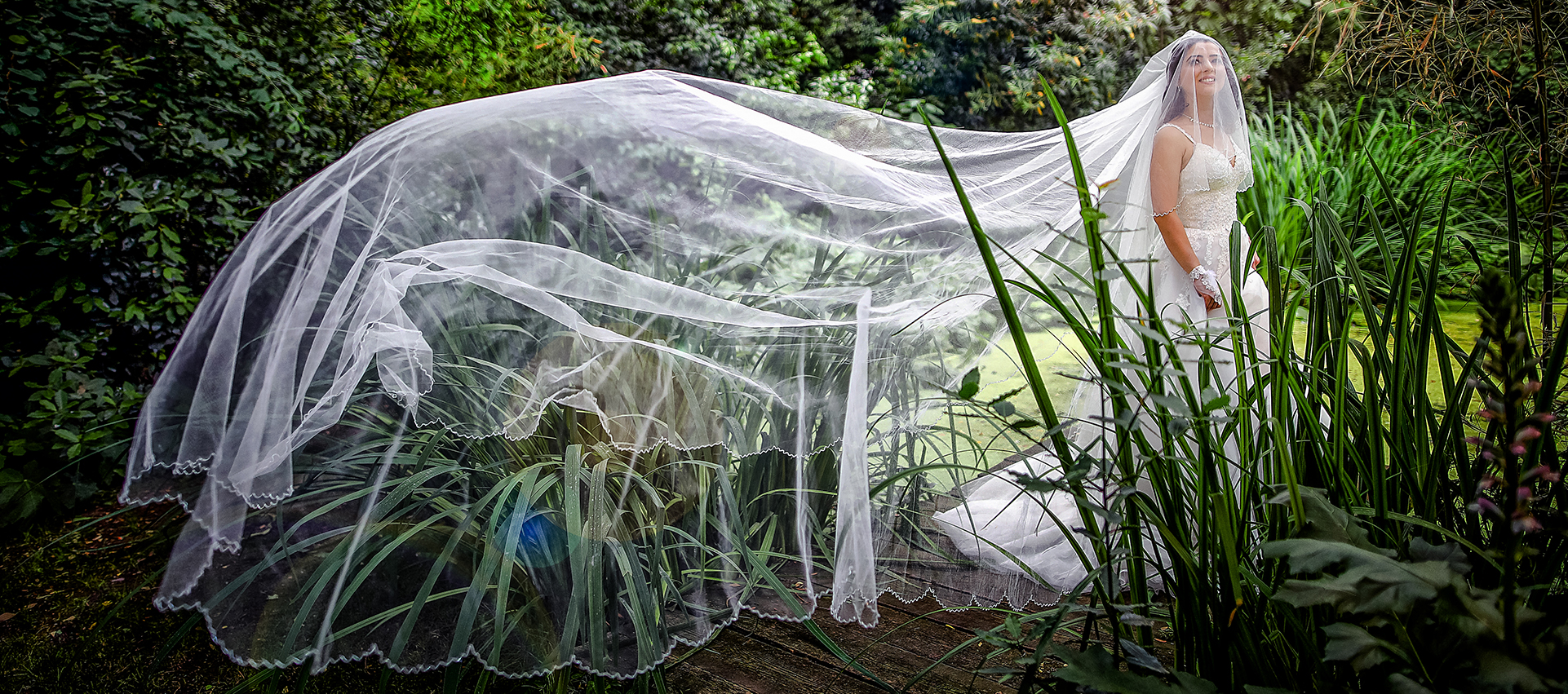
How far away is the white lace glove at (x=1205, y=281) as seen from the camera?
2332mm

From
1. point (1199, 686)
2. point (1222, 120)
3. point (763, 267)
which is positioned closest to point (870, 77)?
point (1222, 120)

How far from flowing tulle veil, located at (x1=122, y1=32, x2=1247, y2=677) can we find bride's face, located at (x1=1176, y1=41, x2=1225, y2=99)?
0.78 meters

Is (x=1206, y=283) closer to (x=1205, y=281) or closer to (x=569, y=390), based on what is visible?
(x=1205, y=281)

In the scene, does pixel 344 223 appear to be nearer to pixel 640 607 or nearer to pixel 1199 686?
pixel 640 607

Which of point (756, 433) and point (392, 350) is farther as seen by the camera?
point (756, 433)

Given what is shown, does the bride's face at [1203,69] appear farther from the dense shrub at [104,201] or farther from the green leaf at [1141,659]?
the dense shrub at [104,201]

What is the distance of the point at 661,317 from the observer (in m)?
1.71

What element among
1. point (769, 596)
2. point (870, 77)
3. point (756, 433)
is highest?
point (870, 77)

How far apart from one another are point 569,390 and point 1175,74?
2.00 m

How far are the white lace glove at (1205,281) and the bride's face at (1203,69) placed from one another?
0.54 meters

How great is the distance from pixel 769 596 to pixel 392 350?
3.04 ft

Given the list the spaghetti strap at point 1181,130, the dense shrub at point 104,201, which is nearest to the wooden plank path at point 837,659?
the spaghetti strap at point 1181,130

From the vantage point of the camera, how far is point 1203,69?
236cm

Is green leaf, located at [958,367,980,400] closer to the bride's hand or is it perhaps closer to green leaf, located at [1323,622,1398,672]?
green leaf, located at [1323,622,1398,672]
